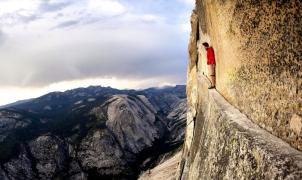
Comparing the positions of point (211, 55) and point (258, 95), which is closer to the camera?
point (258, 95)

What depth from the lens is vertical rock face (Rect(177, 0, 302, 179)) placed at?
42.6 ft

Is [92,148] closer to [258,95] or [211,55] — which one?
[211,55]

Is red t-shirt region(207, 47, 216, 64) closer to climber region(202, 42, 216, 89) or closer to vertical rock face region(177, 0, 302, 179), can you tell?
climber region(202, 42, 216, 89)

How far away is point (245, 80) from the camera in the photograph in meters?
19.6

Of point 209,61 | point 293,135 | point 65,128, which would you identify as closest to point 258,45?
point 293,135

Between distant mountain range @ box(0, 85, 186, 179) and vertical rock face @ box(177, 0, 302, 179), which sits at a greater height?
vertical rock face @ box(177, 0, 302, 179)

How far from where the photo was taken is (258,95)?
17234mm

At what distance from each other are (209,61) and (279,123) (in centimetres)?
1631

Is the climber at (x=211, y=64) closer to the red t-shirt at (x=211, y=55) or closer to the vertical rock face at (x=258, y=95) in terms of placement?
the red t-shirt at (x=211, y=55)

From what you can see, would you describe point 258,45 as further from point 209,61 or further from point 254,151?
point 209,61

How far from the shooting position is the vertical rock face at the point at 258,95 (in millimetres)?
12977

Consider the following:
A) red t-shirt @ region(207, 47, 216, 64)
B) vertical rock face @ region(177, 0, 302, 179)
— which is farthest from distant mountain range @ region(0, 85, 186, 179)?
vertical rock face @ region(177, 0, 302, 179)

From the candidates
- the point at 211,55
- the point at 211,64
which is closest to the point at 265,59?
the point at 211,55

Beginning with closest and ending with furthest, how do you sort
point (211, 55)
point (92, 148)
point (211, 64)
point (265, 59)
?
point (265, 59) < point (211, 55) < point (211, 64) < point (92, 148)
